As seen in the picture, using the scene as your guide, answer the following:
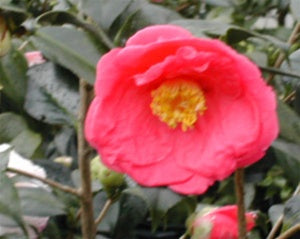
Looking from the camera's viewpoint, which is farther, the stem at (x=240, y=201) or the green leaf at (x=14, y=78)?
the green leaf at (x=14, y=78)

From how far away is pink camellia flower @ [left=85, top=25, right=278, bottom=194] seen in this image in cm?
72

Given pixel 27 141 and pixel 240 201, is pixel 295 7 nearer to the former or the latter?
pixel 240 201

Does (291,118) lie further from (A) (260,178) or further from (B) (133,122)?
(A) (260,178)

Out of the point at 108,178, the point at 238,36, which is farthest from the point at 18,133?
the point at 238,36

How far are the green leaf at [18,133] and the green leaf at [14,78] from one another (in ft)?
0.10

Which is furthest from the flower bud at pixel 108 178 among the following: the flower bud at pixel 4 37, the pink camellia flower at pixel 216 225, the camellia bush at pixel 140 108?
the flower bud at pixel 4 37

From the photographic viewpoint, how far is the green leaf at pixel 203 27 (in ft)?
2.60

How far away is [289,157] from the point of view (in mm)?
966

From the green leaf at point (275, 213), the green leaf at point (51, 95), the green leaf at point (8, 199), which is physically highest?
the green leaf at point (8, 199)

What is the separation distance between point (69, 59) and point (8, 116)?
0.67ft

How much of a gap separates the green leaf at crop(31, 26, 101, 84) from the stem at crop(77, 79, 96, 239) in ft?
0.10

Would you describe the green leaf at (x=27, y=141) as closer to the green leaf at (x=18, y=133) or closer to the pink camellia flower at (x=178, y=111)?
the green leaf at (x=18, y=133)

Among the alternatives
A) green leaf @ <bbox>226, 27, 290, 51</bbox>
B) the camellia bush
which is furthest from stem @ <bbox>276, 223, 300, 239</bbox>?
green leaf @ <bbox>226, 27, 290, 51</bbox>

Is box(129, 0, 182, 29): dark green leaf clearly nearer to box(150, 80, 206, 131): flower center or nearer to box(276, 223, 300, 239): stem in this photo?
box(150, 80, 206, 131): flower center
